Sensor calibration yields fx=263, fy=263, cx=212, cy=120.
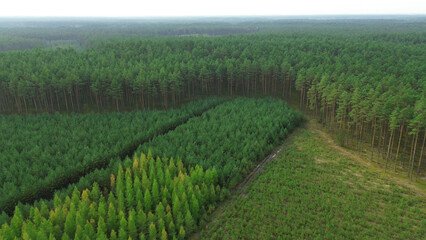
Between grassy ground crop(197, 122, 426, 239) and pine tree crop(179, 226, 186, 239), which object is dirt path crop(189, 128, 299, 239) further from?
pine tree crop(179, 226, 186, 239)

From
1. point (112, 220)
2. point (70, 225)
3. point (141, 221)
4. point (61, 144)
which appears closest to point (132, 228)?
point (141, 221)

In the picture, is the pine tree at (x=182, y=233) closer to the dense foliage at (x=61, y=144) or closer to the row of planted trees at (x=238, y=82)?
the dense foliage at (x=61, y=144)

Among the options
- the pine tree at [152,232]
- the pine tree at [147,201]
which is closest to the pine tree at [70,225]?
the pine tree at [147,201]

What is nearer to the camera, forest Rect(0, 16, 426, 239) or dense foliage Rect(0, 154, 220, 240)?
dense foliage Rect(0, 154, 220, 240)

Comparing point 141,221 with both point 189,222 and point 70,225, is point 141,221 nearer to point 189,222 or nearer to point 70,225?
point 189,222

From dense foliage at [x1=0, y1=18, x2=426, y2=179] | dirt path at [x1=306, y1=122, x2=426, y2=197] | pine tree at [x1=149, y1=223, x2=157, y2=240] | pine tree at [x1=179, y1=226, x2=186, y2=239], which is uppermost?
dense foliage at [x1=0, y1=18, x2=426, y2=179]

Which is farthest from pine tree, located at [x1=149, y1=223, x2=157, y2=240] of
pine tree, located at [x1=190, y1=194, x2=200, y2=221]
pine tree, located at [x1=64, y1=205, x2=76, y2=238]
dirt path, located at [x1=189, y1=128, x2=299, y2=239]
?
pine tree, located at [x1=64, y1=205, x2=76, y2=238]

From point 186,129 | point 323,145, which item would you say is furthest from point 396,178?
point 186,129
